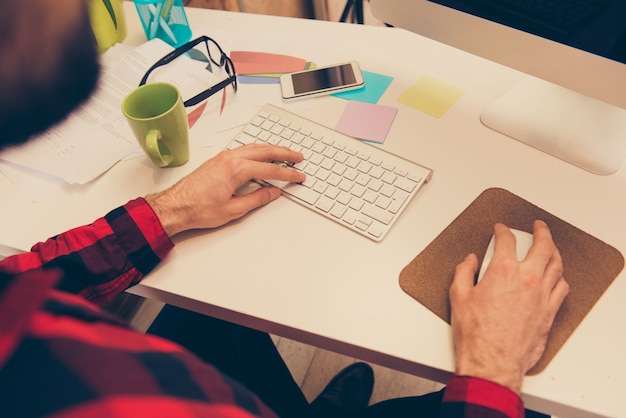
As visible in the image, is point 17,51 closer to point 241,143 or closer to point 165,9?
point 241,143

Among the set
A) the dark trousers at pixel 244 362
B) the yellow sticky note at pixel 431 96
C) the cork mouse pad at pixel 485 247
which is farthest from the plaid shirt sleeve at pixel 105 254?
the yellow sticky note at pixel 431 96

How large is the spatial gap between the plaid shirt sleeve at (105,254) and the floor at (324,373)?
77 cm

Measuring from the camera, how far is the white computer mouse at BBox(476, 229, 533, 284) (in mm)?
648

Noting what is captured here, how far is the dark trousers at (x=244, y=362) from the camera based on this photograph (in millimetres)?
776

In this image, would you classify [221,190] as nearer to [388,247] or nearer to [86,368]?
[388,247]

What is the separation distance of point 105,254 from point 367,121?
479 mm

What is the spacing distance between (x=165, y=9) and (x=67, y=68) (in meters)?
0.60

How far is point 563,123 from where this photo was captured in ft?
2.60

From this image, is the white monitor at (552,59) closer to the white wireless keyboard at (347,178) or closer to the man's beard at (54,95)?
the white wireless keyboard at (347,178)

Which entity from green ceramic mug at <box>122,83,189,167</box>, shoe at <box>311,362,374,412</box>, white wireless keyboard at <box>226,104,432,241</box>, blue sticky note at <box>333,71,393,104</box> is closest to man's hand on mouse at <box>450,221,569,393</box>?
white wireless keyboard at <box>226,104,432,241</box>

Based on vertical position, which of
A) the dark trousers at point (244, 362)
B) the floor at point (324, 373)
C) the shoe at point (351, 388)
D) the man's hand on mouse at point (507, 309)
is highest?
the man's hand on mouse at point (507, 309)

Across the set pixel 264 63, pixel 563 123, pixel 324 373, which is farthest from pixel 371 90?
pixel 324 373

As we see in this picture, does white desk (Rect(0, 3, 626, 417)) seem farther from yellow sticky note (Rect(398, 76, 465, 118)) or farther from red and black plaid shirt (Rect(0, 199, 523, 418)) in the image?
red and black plaid shirt (Rect(0, 199, 523, 418))

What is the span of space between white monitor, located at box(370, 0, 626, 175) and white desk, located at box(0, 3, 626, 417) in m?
0.03
